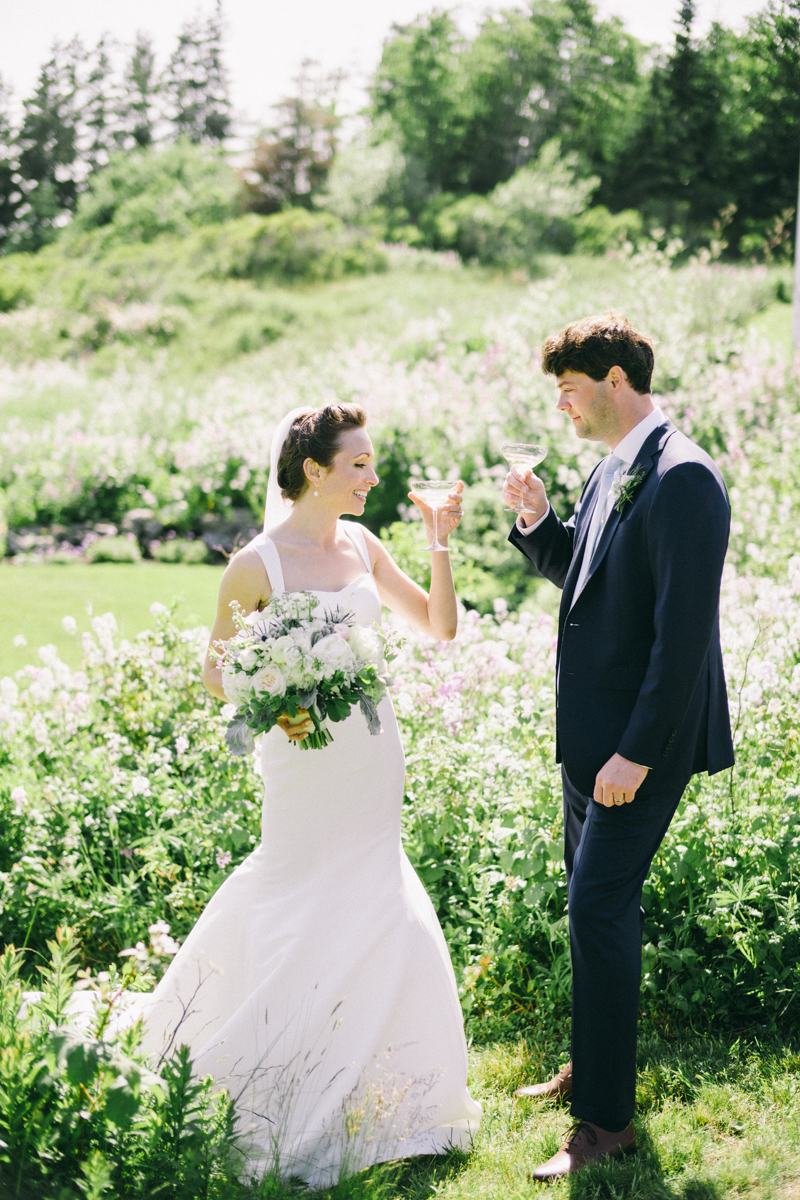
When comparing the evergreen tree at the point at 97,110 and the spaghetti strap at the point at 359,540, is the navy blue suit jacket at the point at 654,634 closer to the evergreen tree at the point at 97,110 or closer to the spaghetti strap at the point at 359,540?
the spaghetti strap at the point at 359,540

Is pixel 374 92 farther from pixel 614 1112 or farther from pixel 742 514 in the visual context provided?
pixel 614 1112

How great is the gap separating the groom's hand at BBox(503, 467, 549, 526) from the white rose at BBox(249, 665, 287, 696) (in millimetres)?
1150

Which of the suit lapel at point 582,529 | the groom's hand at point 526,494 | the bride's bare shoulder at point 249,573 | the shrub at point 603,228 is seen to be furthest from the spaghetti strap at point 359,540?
the shrub at point 603,228

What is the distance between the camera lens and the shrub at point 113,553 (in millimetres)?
A: 10555

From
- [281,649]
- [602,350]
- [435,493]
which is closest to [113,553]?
[435,493]

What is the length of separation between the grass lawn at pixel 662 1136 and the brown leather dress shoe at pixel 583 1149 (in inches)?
1.2

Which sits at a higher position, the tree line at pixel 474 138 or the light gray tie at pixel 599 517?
the tree line at pixel 474 138

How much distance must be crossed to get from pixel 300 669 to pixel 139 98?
4719 centimetres

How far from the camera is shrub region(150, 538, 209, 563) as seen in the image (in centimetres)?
1045

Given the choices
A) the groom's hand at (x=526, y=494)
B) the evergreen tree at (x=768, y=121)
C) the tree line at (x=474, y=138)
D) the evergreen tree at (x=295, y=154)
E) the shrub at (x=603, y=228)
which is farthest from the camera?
the evergreen tree at (x=295, y=154)

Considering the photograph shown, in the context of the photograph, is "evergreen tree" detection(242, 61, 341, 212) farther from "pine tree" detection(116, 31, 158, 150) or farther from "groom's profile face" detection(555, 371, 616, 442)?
"groom's profile face" detection(555, 371, 616, 442)

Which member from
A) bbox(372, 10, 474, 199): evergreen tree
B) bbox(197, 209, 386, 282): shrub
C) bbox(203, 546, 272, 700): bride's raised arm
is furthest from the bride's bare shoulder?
bbox(372, 10, 474, 199): evergreen tree

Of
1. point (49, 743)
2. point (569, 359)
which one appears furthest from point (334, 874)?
point (49, 743)

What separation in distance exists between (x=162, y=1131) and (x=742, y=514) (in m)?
6.00
